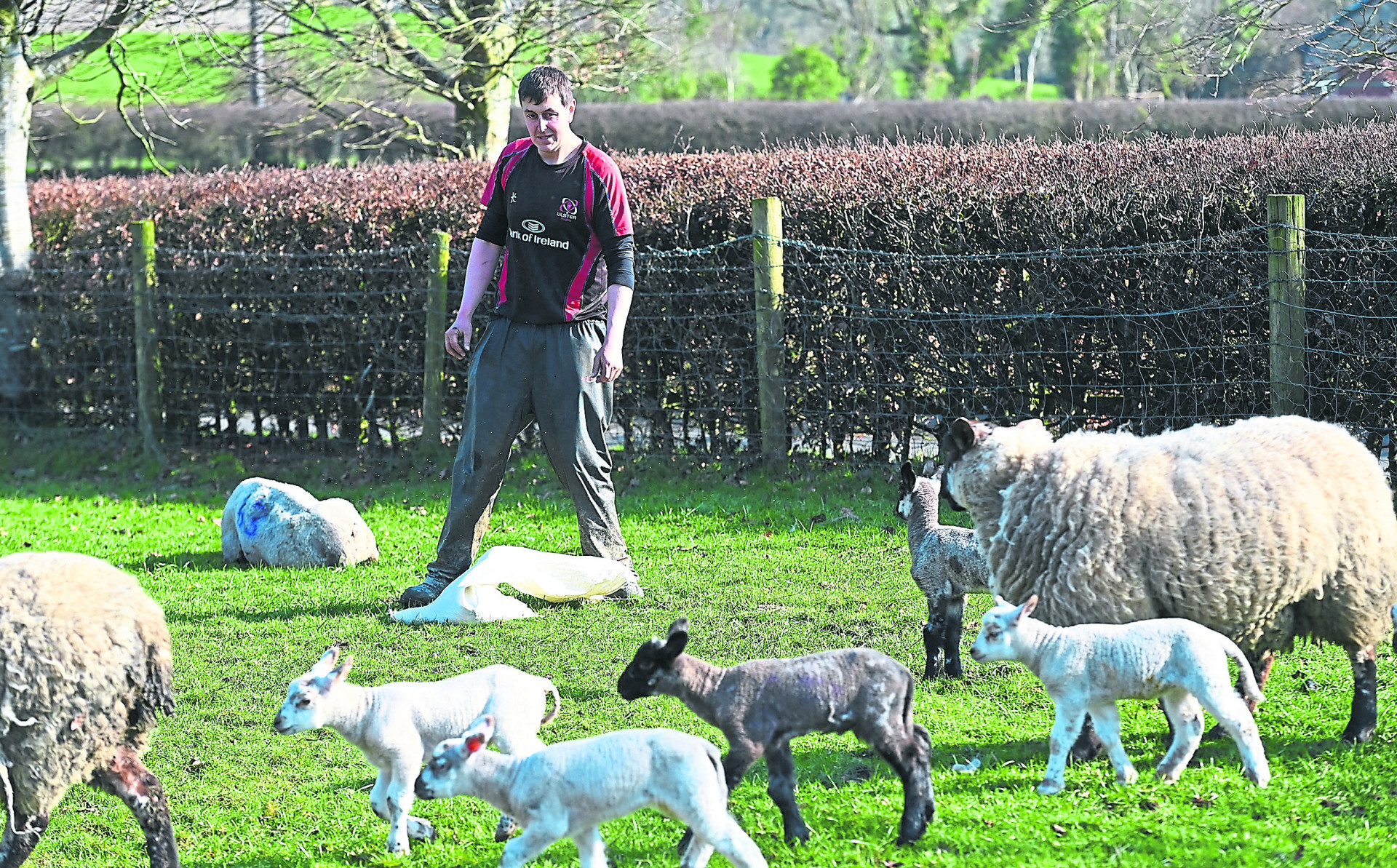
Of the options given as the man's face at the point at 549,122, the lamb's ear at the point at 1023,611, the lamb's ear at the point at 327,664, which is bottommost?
the lamb's ear at the point at 327,664

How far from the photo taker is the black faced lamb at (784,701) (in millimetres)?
3850

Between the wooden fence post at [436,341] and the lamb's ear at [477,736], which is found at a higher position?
the wooden fence post at [436,341]

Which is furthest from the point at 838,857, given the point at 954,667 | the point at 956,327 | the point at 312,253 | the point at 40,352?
the point at 40,352

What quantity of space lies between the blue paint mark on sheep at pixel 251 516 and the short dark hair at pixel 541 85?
3.29 metres

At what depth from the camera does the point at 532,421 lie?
7.05 meters

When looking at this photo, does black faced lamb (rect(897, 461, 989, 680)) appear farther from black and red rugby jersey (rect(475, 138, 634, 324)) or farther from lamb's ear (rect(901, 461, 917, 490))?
black and red rugby jersey (rect(475, 138, 634, 324))

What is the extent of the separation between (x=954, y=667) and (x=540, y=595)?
2.24m

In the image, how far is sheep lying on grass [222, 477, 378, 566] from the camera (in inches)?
318

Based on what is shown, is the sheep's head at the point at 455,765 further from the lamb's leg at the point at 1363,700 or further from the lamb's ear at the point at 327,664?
the lamb's leg at the point at 1363,700

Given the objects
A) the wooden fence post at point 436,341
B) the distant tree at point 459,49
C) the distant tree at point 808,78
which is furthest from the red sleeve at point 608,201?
the distant tree at point 808,78

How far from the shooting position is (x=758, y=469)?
9.88m

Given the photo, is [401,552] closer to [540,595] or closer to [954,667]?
[540,595]

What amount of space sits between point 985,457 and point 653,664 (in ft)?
5.26

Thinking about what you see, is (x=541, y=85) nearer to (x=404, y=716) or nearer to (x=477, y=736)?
(x=404, y=716)
